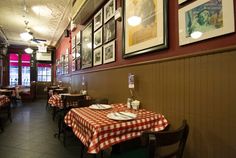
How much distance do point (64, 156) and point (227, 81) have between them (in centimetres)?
235

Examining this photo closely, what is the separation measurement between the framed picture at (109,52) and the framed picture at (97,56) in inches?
9.3

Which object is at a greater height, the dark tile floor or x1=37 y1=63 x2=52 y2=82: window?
x1=37 y1=63 x2=52 y2=82: window

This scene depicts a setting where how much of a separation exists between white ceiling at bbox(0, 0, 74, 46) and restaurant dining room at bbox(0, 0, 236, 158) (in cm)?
124

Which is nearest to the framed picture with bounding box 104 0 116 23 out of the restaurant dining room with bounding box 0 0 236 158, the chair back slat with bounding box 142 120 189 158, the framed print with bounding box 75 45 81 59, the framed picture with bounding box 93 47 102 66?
the restaurant dining room with bounding box 0 0 236 158

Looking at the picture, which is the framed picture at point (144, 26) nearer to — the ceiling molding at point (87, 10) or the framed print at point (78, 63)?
the ceiling molding at point (87, 10)

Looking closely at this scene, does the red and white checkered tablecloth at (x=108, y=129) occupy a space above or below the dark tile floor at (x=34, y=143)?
above

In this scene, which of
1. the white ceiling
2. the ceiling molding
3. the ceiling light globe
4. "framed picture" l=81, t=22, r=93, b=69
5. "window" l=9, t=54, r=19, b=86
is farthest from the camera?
"window" l=9, t=54, r=19, b=86

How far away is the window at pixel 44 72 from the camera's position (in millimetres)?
11424

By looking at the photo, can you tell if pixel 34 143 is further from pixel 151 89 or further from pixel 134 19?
pixel 134 19

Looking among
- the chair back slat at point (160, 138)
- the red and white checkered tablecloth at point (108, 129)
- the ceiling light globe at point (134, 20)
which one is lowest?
the red and white checkered tablecloth at point (108, 129)

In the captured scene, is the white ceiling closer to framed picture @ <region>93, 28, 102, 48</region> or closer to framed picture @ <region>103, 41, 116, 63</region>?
framed picture @ <region>93, 28, 102, 48</region>

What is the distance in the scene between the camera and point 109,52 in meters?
3.43

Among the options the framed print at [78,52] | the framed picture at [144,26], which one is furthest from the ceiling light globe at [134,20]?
the framed print at [78,52]

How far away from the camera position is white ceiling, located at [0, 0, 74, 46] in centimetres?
494
